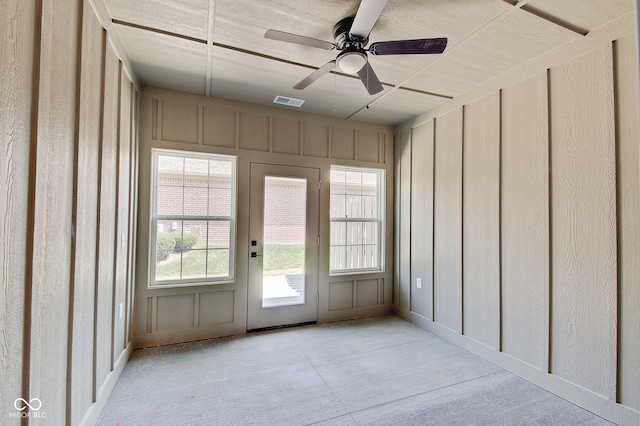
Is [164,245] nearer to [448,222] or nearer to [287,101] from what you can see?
[287,101]

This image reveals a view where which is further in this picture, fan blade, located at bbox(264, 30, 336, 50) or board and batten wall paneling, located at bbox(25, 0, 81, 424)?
fan blade, located at bbox(264, 30, 336, 50)

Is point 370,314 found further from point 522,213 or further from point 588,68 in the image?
point 588,68

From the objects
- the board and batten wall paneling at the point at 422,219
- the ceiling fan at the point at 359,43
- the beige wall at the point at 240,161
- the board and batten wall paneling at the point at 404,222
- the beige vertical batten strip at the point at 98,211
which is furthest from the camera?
the board and batten wall paneling at the point at 404,222

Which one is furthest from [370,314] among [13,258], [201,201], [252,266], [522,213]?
[13,258]

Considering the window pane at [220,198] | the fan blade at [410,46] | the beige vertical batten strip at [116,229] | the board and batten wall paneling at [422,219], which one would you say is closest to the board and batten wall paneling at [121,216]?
the beige vertical batten strip at [116,229]

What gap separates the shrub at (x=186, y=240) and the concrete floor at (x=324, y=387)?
1.13m

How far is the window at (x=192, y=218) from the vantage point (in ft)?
10.8

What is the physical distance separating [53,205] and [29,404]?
893mm

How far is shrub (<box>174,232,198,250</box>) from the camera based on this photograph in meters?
3.36

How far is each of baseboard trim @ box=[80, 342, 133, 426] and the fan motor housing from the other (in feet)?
10.1

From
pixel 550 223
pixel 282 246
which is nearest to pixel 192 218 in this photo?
pixel 282 246

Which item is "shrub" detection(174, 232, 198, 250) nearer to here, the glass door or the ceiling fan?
the glass door

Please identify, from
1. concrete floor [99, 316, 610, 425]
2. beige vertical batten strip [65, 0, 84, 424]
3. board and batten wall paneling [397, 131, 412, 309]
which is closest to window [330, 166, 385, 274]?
board and batten wall paneling [397, 131, 412, 309]

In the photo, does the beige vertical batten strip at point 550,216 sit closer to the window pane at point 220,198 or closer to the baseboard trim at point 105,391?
the window pane at point 220,198
